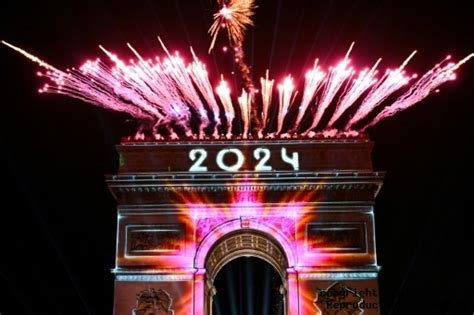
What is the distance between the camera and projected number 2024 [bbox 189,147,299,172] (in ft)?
83.4

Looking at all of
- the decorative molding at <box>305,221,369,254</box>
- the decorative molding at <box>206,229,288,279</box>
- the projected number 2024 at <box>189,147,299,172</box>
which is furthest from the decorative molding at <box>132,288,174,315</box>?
the decorative molding at <box>305,221,369,254</box>

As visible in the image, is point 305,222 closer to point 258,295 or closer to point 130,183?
point 130,183

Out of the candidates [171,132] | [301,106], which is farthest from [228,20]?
[171,132]

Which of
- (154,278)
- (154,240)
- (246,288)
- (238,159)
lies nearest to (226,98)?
(238,159)

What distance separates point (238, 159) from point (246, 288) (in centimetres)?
1768

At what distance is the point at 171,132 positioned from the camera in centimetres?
2627

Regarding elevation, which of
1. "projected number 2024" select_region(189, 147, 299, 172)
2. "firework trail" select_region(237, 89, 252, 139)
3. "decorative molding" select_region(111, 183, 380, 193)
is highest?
"firework trail" select_region(237, 89, 252, 139)

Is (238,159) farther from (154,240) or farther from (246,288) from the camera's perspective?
(246,288)

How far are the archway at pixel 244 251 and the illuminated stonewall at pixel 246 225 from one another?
4.5 inches

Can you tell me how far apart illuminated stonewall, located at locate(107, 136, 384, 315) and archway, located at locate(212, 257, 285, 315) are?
44.7 feet

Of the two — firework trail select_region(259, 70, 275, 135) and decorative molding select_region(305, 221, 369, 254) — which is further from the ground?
firework trail select_region(259, 70, 275, 135)

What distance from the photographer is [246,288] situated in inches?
1644

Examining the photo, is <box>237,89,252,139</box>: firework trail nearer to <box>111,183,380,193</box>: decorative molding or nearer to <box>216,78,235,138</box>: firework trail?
<box>216,78,235,138</box>: firework trail

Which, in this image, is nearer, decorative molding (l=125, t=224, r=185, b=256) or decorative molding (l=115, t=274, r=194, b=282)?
decorative molding (l=115, t=274, r=194, b=282)
